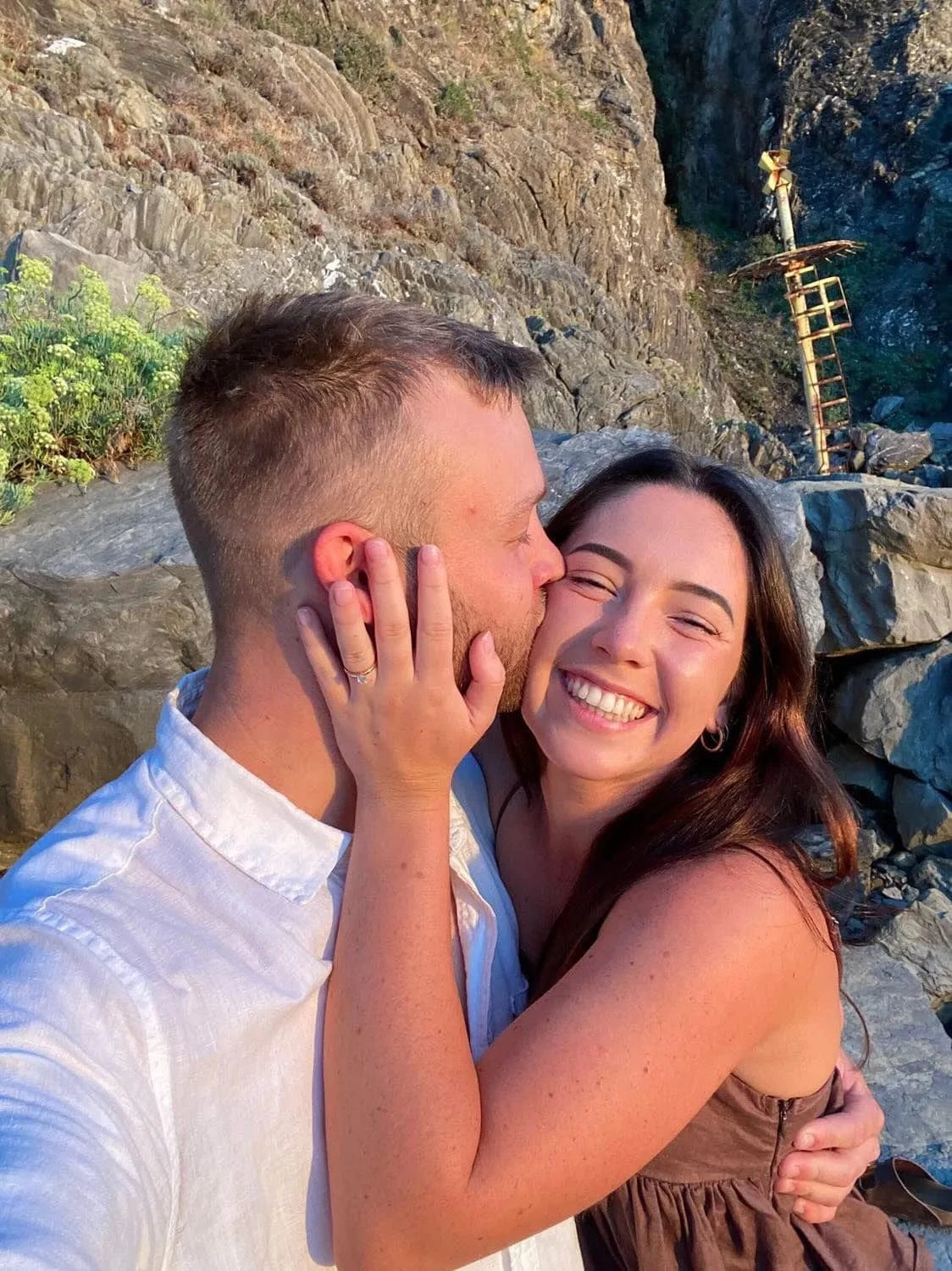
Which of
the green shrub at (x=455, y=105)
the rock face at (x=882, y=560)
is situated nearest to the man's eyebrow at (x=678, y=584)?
the rock face at (x=882, y=560)

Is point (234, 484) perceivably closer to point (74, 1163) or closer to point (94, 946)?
point (94, 946)

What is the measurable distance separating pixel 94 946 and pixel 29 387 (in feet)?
12.6

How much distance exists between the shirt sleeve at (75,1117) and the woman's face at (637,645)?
1.00 meters

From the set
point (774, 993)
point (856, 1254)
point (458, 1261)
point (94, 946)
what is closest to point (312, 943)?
point (94, 946)

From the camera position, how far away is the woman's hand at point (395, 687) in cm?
133

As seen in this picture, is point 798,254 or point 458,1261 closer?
point 458,1261

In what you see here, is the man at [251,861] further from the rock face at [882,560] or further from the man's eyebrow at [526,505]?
the rock face at [882,560]

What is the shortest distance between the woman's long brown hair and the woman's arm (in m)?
0.19

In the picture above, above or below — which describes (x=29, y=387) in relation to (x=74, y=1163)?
above

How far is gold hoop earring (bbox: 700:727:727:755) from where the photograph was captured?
2.07 metres

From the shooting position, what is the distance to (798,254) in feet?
49.5

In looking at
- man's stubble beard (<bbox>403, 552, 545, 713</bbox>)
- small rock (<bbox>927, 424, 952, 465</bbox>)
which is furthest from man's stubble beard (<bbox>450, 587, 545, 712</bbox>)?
small rock (<bbox>927, 424, 952, 465</bbox>)

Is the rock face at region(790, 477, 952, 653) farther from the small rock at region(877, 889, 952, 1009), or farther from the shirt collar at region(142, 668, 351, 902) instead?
the shirt collar at region(142, 668, 351, 902)

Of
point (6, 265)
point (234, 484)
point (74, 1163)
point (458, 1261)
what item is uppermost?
point (6, 265)
